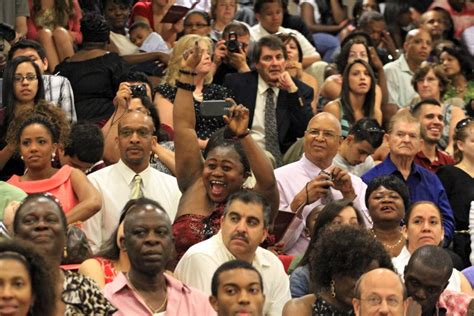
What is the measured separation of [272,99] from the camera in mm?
12156

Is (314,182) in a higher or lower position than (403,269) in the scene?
higher

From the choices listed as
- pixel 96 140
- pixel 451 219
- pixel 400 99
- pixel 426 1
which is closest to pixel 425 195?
pixel 451 219

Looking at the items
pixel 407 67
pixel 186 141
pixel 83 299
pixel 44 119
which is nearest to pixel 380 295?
pixel 83 299

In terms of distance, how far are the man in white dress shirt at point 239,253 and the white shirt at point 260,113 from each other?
2.99 meters

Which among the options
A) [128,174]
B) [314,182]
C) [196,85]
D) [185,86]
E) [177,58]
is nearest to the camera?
[185,86]

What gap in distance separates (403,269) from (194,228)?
1.23 meters

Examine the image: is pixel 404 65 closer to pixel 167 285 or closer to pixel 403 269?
pixel 403 269

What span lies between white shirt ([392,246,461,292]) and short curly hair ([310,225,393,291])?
2.63 feet

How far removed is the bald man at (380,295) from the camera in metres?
8.14

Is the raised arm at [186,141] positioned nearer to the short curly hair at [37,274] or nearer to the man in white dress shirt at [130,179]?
the man in white dress shirt at [130,179]

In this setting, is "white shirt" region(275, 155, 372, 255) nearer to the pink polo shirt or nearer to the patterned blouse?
the pink polo shirt

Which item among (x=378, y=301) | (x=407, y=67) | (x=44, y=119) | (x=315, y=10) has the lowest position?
(x=378, y=301)

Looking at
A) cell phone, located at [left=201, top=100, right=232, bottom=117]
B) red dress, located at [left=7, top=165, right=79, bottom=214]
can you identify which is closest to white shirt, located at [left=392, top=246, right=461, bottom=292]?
cell phone, located at [left=201, top=100, right=232, bottom=117]

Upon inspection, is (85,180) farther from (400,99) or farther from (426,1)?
(426,1)
